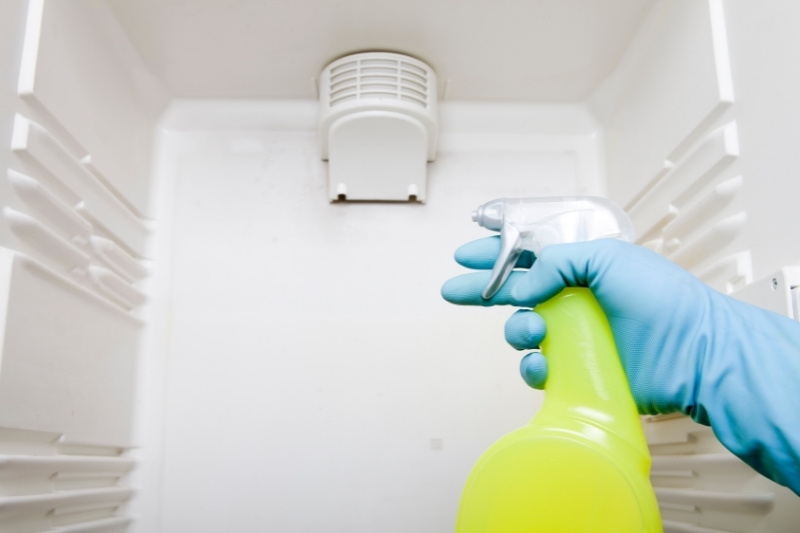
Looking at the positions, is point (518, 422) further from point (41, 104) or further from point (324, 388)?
point (41, 104)

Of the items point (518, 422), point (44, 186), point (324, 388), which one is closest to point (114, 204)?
point (44, 186)

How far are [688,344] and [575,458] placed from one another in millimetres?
179

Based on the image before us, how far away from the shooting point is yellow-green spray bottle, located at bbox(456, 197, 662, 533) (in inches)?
31.4

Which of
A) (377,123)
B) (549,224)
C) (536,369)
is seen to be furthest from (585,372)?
(377,123)

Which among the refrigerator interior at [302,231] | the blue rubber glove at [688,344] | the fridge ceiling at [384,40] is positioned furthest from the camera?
the fridge ceiling at [384,40]

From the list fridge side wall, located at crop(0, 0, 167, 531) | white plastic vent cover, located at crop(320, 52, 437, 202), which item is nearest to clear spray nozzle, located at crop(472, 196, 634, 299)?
white plastic vent cover, located at crop(320, 52, 437, 202)

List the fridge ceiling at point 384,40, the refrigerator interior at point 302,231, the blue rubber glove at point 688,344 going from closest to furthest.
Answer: the blue rubber glove at point 688,344, the refrigerator interior at point 302,231, the fridge ceiling at point 384,40

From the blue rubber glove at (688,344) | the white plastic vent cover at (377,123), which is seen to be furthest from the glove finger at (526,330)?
the white plastic vent cover at (377,123)

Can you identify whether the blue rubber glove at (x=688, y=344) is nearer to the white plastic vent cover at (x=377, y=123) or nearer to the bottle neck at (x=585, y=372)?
the bottle neck at (x=585, y=372)

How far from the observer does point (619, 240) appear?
2.91 feet

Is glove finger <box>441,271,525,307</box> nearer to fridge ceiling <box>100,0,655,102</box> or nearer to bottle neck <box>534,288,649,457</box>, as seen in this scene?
bottle neck <box>534,288,649,457</box>

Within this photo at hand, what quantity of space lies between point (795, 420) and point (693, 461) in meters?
0.38

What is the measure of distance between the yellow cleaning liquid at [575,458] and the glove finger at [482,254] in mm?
134

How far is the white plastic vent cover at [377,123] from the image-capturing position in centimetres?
138
